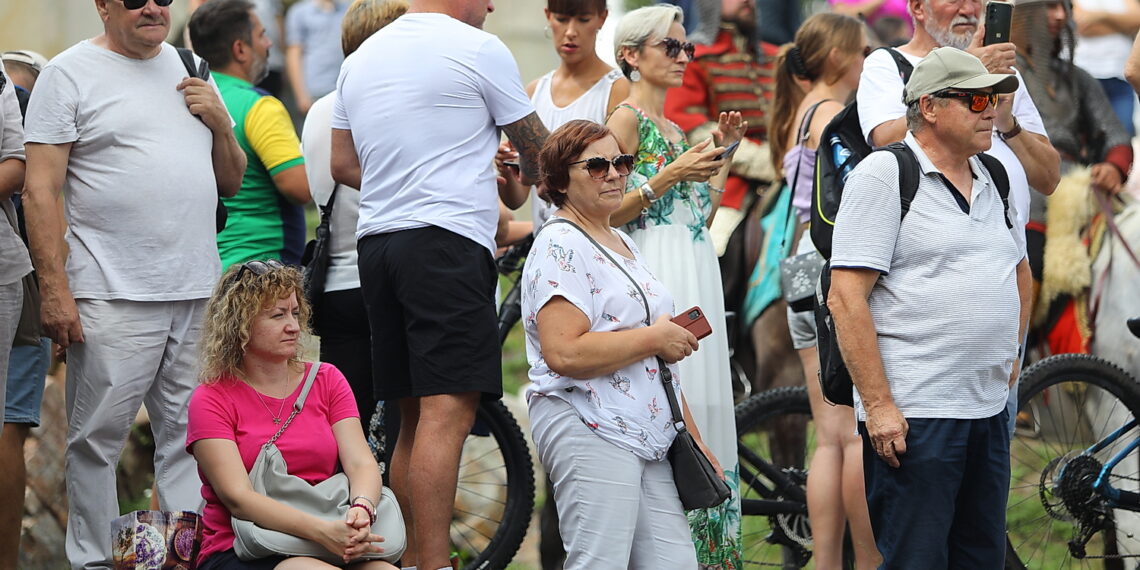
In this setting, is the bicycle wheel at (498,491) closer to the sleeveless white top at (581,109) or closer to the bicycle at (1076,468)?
the sleeveless white top at (581,109)

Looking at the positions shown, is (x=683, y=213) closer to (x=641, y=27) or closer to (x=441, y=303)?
(x=641, y=27)

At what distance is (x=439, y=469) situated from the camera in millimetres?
4773

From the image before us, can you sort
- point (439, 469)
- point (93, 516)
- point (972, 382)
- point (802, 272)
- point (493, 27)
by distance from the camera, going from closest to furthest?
point (972, 382) < point (439, 469) < point (93, 516) < point (802, 272) < point (493, 27)

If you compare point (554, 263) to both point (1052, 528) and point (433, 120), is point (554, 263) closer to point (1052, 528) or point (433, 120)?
point (433, 120)

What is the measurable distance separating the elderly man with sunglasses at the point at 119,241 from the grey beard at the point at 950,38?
2.49 m

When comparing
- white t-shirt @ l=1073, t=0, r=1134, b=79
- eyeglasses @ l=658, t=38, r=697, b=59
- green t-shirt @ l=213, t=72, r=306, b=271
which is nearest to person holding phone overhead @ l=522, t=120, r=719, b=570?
eyeglasses @ l=658, t=38, r=697, b=59

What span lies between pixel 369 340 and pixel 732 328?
6.18 feet

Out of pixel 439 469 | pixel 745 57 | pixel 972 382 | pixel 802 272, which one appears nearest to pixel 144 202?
pixel 439 469

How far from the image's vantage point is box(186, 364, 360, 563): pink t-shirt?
432 centimetres

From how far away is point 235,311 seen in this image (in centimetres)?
445

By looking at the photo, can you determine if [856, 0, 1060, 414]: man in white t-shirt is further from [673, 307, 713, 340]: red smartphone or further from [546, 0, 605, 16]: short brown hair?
[546, 0, 605, 16]: short brown hair

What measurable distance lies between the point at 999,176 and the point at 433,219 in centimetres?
173

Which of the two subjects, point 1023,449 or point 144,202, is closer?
point 144,202

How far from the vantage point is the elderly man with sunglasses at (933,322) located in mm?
4230
